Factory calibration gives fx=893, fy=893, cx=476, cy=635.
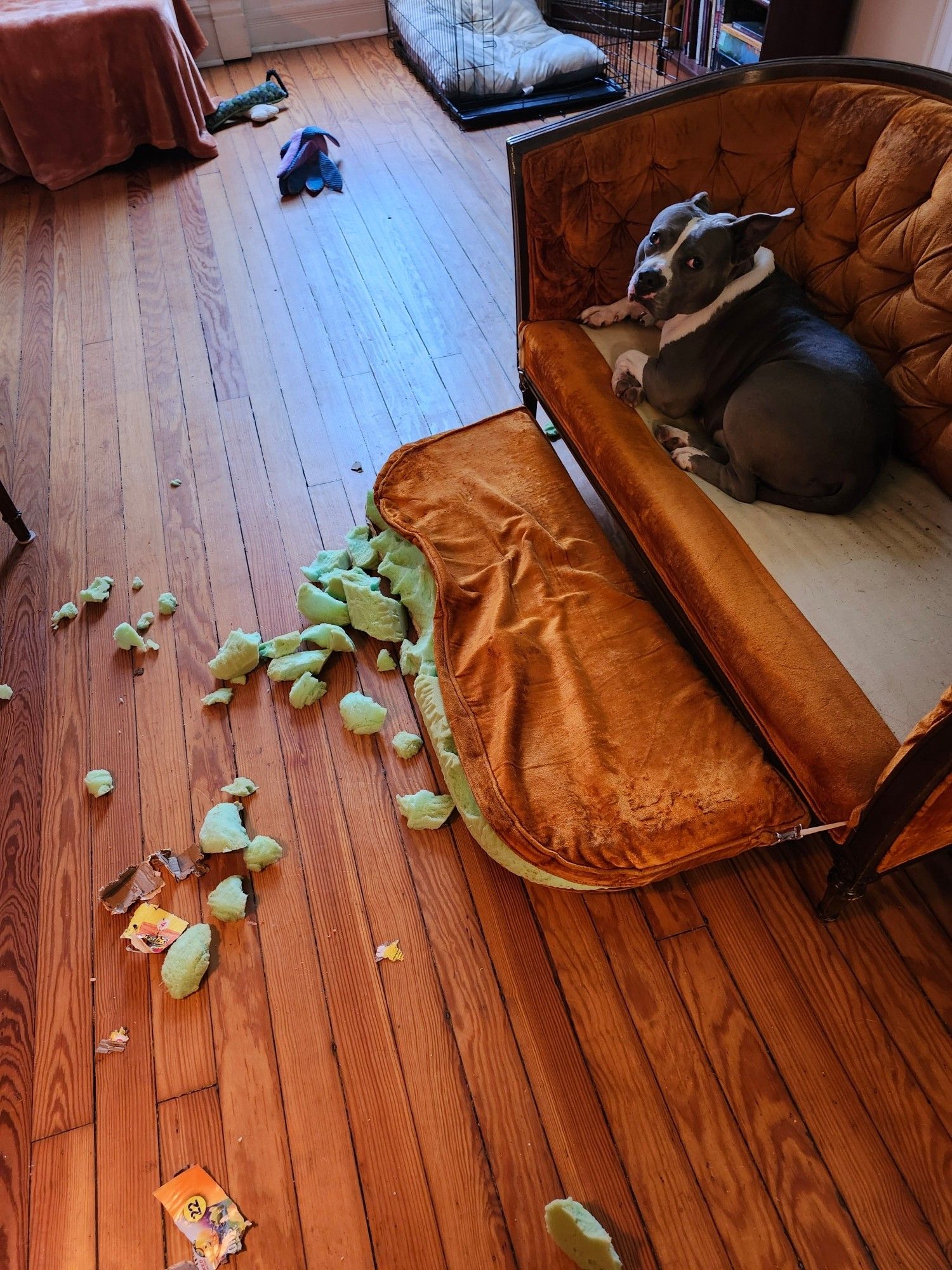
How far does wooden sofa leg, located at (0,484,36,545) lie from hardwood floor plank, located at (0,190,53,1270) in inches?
1.1

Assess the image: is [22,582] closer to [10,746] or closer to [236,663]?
[10,746]

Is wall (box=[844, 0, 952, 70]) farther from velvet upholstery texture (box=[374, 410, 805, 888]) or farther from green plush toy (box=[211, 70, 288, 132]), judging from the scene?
green plush toy (box=[211, 70, 288, 132])

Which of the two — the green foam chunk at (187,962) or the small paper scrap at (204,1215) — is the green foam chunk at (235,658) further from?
the small paper scrap at (204,1215)

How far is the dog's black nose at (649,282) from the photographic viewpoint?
1843mm

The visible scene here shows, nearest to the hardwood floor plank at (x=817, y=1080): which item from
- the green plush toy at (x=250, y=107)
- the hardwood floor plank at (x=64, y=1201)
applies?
the hardwood floor plank at (x=64, y=1201)

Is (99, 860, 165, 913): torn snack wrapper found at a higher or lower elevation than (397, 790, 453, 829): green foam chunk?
lower

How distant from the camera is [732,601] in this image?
5.24ft

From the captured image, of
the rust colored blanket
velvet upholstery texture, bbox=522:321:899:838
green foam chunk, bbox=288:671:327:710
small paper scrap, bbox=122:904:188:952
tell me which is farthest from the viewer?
the rust colored blanket

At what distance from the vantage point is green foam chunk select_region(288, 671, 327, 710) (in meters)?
1.96

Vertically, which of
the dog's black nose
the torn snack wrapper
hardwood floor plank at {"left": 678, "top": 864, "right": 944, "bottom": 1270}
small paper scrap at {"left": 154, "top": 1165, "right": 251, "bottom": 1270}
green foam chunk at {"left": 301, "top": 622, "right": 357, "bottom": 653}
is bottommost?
hardwood floor plank at {"left": 678, "top": 864, "right": 944, "bottom": 1270}

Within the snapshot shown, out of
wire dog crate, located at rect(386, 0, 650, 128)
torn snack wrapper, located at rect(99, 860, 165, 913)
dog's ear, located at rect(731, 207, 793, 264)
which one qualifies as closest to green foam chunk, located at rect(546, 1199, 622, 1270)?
torn snack wrapper, located at rect(99, 860, 165, 913)

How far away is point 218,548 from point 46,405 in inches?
37.6

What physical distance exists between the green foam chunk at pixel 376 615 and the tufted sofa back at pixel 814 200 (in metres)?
0.81

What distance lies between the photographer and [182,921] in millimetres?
1656
